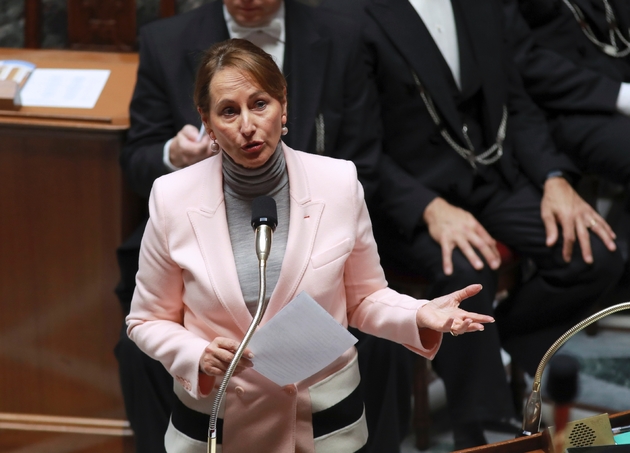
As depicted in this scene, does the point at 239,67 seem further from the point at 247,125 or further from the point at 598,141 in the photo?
the point at 598,141

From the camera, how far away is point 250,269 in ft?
5.74

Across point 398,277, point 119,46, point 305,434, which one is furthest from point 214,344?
point 119,46

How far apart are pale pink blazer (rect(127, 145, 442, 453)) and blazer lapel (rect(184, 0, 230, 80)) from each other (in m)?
0.93

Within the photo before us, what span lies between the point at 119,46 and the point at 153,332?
174 cm

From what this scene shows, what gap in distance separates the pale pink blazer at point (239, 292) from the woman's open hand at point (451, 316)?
0.11ft

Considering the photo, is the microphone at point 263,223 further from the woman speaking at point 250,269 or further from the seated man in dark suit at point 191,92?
the seated man in dark suit at point 191,92

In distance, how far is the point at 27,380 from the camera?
298cm

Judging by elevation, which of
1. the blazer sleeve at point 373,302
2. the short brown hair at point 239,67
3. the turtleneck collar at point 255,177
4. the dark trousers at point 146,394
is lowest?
the dark trousers at point 146,394

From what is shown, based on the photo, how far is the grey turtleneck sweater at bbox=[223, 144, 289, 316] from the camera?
1742mm

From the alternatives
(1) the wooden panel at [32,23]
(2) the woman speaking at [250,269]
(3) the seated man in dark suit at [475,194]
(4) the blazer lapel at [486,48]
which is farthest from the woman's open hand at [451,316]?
(1) the wooden panel at [32,23]

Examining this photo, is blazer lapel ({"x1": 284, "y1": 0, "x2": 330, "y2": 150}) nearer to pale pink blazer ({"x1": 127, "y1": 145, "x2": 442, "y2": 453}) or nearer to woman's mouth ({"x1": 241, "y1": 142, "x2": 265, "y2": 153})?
pale pink blazer ({"x1": 127, "y1": 145, "x2": 442, "y2": 453})

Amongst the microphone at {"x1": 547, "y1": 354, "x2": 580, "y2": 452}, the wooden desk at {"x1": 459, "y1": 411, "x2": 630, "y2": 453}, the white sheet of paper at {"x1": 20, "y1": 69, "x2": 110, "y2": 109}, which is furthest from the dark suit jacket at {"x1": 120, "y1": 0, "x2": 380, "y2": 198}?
the microphone at {"x1": 547, "y1": 354, "x2": 580, "y2": 452}

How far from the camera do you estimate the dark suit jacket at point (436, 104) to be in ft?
9.54

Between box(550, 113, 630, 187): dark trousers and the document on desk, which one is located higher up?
the document on desk
